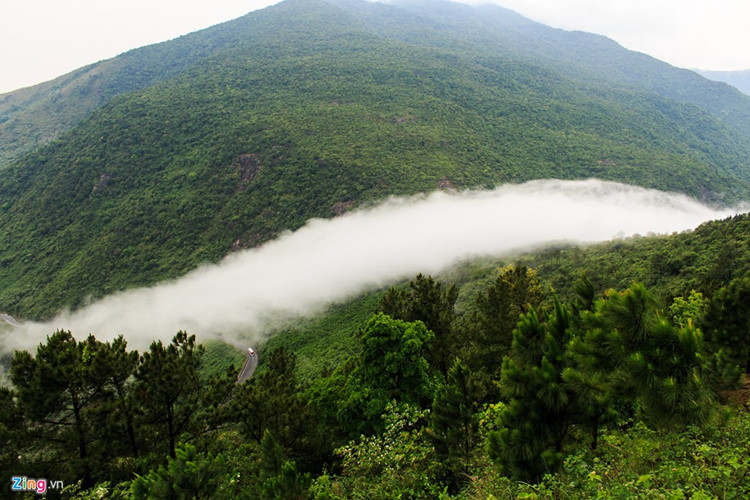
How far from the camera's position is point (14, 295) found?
92500 millimetres

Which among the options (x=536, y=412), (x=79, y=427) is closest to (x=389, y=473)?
(x=536, y=412)

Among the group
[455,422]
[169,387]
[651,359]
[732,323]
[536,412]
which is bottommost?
[455,422]

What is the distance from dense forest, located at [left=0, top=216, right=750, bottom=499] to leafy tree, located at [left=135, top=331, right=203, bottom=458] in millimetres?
77

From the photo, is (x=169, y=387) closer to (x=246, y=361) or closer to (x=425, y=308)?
(x=425, y=308)

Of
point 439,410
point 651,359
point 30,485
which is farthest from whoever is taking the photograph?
point 30,485

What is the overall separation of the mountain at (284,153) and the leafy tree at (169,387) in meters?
90.3

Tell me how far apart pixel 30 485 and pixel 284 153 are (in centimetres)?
11461

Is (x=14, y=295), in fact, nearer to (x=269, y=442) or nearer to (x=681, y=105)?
(x=269, y=442)

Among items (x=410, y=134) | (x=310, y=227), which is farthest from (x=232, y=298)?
(x=410, y=134)

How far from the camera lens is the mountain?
105562 millimetres

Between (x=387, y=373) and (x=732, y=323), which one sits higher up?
(x=732, y=323)

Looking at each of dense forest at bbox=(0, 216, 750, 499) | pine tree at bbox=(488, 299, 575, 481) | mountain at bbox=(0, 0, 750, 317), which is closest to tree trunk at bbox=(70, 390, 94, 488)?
dense forest at bbox=(0, 216, 750, 499)

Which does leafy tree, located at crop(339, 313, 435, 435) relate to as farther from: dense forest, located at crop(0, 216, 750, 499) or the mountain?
the mountain

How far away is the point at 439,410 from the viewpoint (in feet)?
38.9
